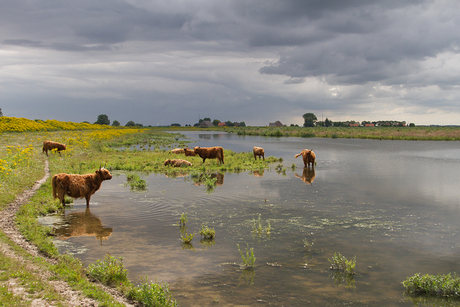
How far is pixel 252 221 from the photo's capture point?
12.0 meters

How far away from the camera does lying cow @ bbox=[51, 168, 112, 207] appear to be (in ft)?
41.4

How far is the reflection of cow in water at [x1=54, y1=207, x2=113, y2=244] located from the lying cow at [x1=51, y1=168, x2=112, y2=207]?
0.96 m

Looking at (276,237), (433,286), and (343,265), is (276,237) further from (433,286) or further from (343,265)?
(433,286)

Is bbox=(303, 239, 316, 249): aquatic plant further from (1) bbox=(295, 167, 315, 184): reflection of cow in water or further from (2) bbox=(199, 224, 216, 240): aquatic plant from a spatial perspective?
(1) bbox=(295, 167, 315, 184): reflection of cow in water

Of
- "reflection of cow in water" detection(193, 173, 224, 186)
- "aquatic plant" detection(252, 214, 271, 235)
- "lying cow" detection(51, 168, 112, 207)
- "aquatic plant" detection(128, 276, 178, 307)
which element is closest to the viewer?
"aquatic plant" detection(128, 276, 178, 307)

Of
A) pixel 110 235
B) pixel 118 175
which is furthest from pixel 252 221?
pixel 118 175

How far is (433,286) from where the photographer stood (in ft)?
23.5

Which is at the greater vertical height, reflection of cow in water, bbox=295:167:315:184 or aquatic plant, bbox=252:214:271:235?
reflection of cow in water, bbox=295:167:315:184

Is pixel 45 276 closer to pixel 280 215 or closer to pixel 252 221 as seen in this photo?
pixel 252 221

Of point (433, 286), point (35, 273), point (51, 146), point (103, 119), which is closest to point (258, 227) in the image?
point (433, 286)

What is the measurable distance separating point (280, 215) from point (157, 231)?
5.01 meters

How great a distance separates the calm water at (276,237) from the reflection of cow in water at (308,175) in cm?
258

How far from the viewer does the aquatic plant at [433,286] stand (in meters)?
7.02

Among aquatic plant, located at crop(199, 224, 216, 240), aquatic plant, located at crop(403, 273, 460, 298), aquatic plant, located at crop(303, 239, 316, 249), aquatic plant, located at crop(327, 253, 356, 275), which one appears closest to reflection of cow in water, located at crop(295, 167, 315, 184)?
aquatic plant, located at crop(303, 239, 316, 249)
